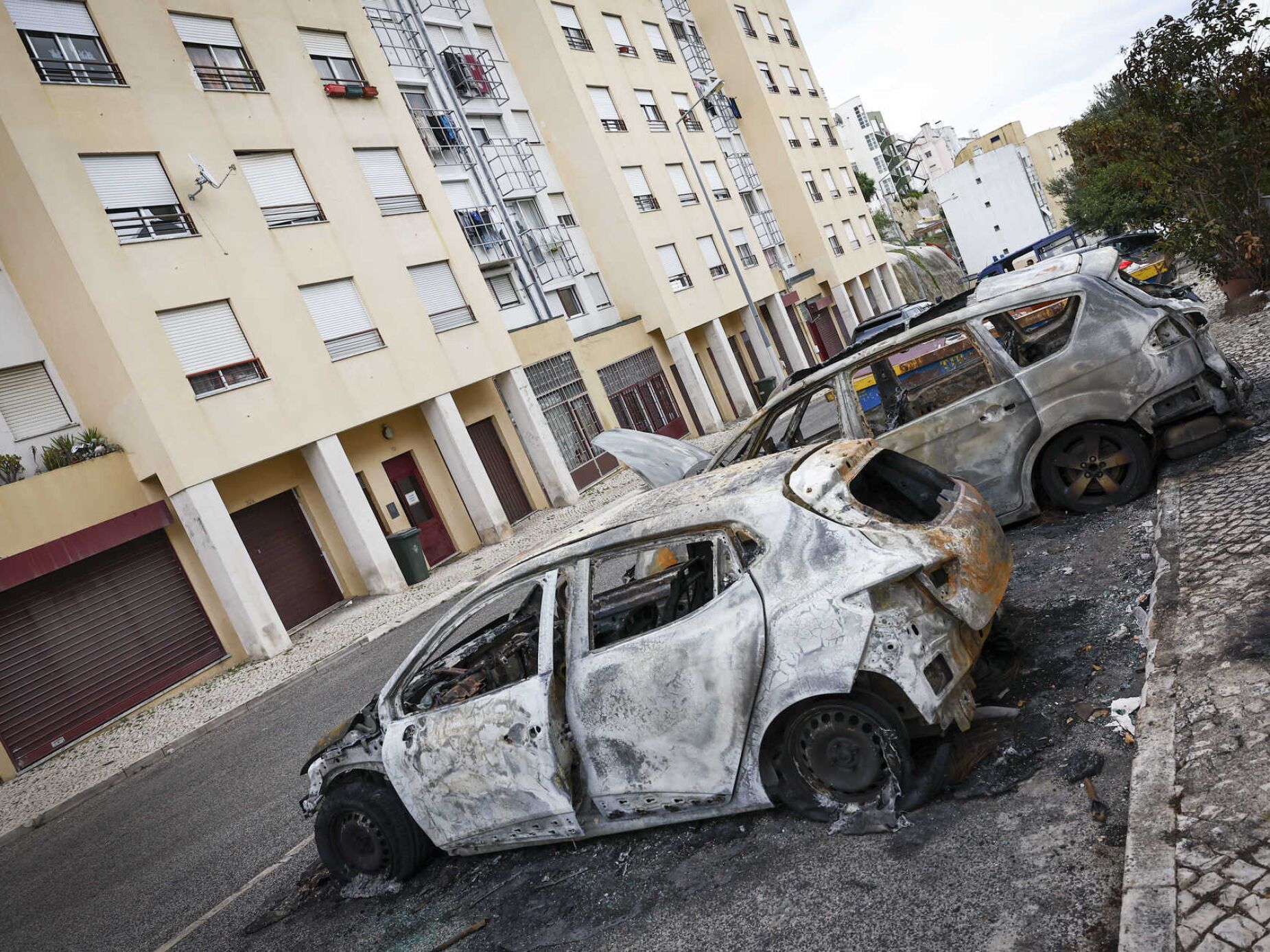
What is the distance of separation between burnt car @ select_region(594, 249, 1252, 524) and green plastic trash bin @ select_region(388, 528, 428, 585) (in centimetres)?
1284

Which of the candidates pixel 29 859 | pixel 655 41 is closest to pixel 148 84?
pixel 29 859

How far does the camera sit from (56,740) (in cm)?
1399

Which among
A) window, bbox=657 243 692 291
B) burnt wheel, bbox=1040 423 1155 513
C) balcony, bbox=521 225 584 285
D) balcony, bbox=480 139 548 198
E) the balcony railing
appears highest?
the balcony railing

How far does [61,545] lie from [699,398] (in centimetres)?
2012

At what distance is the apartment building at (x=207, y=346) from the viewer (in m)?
14.6

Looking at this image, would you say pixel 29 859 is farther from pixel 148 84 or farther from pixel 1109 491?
pixel 148 84

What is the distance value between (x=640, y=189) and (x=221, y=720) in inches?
919

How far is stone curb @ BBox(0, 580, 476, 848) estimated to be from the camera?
10289 mm

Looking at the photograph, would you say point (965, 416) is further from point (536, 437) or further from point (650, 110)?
point (650, 110)

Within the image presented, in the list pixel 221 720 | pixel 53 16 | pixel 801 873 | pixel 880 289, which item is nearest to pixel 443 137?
pixel 53 16

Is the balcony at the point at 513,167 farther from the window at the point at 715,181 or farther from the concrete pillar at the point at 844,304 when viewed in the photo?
the concrete pillar at the point at 844,304

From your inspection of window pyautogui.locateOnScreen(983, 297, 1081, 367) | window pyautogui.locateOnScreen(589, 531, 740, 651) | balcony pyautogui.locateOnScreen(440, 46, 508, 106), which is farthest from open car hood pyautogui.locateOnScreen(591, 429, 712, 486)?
balcony pyautogui.locateOnScreen(440, 46, 508, 106)

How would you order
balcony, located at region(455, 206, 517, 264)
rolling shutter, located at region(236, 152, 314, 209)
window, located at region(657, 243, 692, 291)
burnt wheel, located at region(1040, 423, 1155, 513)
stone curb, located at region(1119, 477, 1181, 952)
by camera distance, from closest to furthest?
stone curb, located at region(1119, 477, 1181, 952) → burnt wheel, located at region(1040, 423, 1155, 513) → rolling shutter, located at region(236, 152, 314, 209) → balcony, located at region(455, 206, 517, 264) → window, located at region(657, 243, 692, 291)

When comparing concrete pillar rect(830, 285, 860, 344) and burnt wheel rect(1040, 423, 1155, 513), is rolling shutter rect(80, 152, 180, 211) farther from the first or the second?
concrete pillar rect(830, 285, 860, 344)
